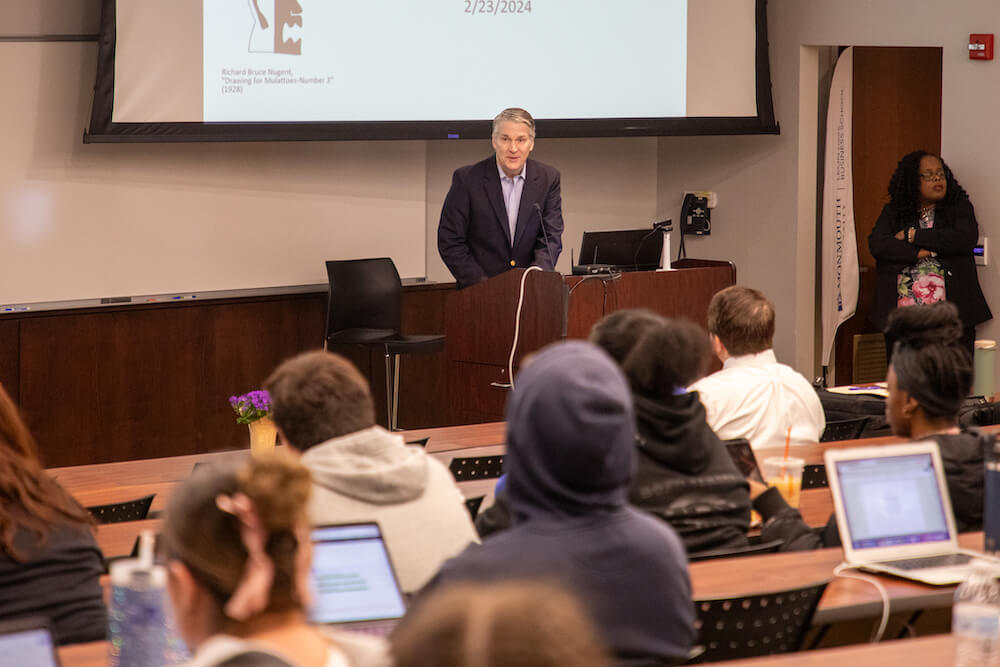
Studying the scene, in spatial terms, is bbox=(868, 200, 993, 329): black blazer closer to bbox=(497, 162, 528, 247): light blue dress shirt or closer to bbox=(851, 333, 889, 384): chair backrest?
bbox=(851, 333, 889, 384): chair backrest

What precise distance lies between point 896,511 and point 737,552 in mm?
370

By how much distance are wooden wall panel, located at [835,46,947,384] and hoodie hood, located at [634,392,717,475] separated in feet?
21.4

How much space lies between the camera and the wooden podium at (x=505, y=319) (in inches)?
238

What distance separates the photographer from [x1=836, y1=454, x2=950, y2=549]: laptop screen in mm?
2922

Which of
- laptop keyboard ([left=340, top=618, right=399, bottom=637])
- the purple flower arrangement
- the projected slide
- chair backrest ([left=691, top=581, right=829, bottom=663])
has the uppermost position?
the projected slide

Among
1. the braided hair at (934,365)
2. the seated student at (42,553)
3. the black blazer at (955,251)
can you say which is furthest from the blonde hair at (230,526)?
the black blazer at (955,251)

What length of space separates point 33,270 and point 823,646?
462 cm

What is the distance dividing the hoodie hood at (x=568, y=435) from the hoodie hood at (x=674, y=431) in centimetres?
74

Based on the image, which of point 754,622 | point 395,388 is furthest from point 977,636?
point 395,388

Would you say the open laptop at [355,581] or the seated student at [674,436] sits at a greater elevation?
the seated student at [674,436]

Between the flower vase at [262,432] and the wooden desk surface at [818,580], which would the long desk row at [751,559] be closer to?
the wooden desk surface at [818,580]

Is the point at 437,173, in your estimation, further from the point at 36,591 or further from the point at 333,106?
the point at 36,591

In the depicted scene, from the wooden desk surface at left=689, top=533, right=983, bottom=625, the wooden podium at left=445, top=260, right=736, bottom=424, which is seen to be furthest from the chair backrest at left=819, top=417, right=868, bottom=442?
the wooden desk surface at left=689, top=533, right=983, bottom=625

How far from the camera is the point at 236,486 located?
1556 millimetres
